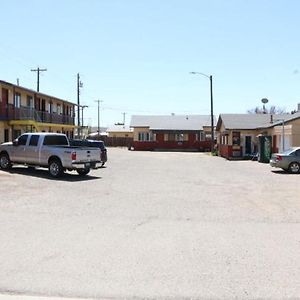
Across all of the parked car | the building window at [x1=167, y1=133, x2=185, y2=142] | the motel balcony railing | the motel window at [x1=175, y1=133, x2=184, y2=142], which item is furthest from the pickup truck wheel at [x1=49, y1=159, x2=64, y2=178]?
the motel window at [x1=175, y1=133, x2=184, y2=142]

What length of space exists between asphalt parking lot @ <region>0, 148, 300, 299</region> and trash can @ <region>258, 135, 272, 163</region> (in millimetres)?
19767

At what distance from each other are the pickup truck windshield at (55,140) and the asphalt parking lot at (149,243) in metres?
6.28

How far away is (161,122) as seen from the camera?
72.8 meters

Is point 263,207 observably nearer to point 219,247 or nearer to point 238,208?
point 238,208

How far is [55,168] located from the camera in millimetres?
21531

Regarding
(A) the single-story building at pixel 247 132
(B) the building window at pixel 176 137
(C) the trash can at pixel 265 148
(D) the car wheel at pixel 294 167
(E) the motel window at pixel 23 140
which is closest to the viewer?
(E) the motel window at pixel 23 140

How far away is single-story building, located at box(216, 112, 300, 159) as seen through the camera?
1527 inches

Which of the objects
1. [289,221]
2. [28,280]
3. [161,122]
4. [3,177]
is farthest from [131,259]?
[161,122]

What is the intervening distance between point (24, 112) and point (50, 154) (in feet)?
64.9

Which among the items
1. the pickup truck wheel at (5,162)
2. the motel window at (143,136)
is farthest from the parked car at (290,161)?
the motel window at (143,136)

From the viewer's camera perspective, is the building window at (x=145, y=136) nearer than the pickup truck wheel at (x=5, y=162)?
No

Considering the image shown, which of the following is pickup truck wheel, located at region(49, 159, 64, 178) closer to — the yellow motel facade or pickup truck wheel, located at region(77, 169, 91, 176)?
pickup truck wheel, located at region(77, 169, 91, 176)

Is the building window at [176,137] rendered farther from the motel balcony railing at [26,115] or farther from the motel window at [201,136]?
the motel balcony railing at [26,115]

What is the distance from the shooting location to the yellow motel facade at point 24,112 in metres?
37.4
